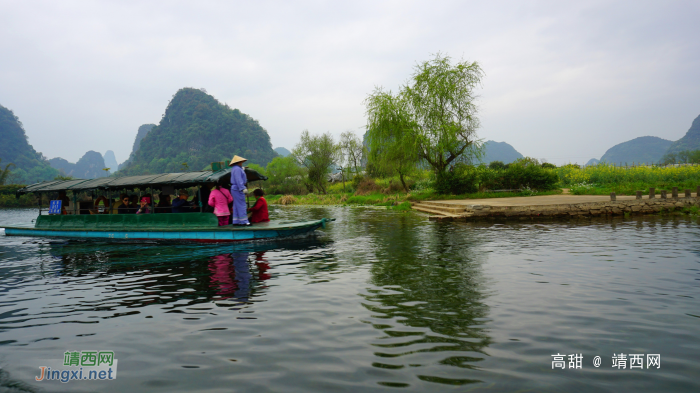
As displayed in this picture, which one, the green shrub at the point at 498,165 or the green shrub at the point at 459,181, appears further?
the green shrub at the point at 498,165

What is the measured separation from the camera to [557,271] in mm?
6996

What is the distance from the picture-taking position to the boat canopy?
1191cm

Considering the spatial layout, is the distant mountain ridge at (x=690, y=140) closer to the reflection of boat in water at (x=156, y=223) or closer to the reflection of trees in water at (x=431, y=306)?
the reflection of trees in water at (x=431, y=306)

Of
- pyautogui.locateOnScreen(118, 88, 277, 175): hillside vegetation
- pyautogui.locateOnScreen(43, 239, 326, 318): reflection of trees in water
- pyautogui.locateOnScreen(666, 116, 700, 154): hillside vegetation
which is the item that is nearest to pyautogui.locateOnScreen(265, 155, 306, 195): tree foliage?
pyautogui.locateOnScreen(43, 239, 326, 318): reflection of trees in water

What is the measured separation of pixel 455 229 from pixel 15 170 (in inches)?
5954

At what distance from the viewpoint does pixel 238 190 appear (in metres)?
11.5

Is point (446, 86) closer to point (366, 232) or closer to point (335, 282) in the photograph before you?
point (366, 232)

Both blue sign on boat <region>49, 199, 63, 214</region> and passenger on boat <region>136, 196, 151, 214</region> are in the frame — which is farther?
blue sign on boat <region>49, 199, 63, 214</region>

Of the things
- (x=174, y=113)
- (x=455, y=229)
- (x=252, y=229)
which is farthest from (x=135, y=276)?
(x=174, y=113)

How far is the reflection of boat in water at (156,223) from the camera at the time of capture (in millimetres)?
11570

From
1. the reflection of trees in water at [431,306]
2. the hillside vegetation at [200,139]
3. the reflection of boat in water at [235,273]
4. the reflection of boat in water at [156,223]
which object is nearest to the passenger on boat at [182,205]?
the reflection of boat in water at [156,223]

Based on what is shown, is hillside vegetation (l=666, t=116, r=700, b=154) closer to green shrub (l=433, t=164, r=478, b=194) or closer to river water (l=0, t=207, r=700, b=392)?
green shrub (l=433, t=164, r=478, b=194)

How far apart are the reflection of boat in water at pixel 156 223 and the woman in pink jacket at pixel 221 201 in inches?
8.9

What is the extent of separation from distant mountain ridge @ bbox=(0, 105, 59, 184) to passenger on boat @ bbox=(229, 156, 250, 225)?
462 ft
